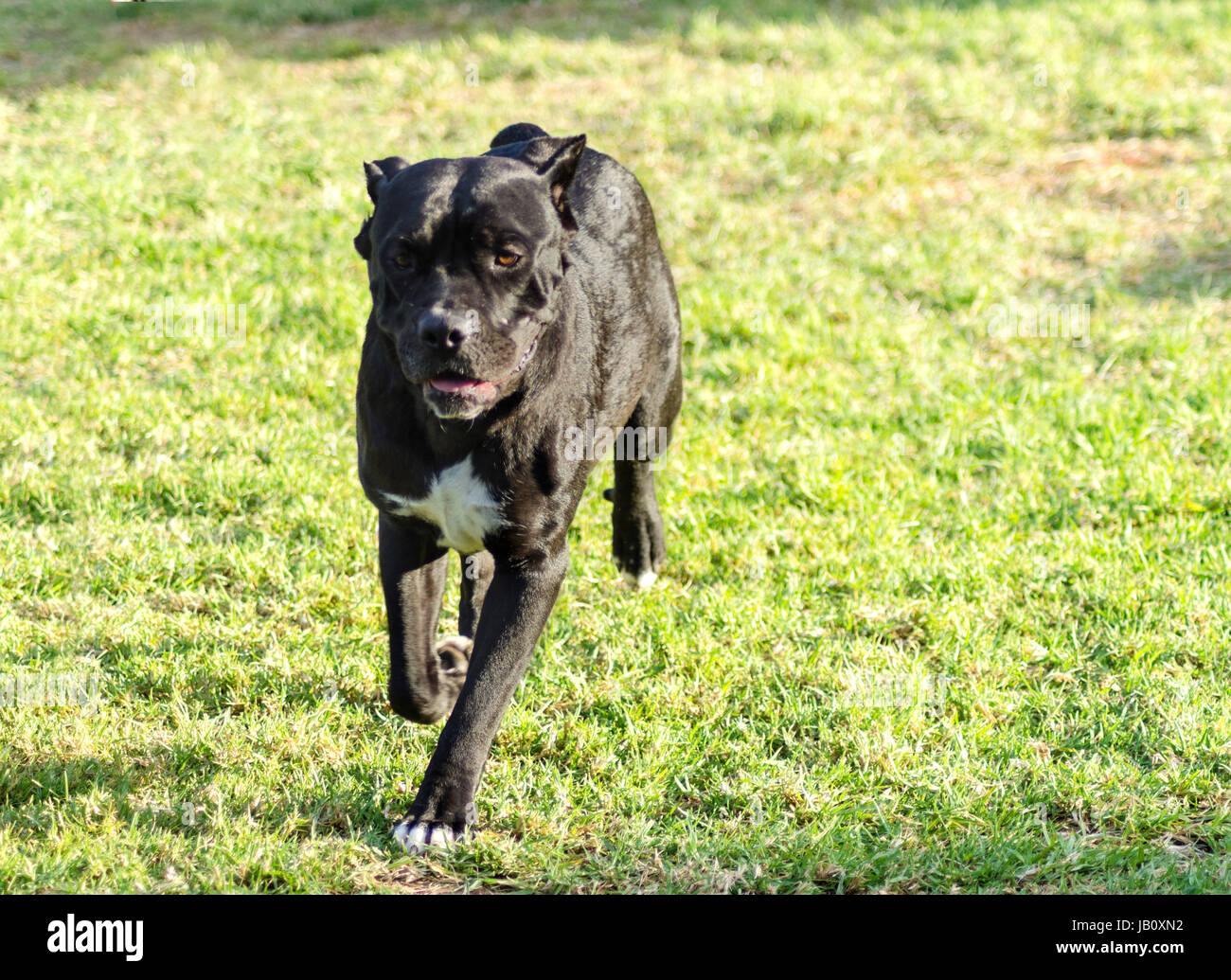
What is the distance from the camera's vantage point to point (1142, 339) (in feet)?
23.8

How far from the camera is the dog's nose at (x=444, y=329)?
3260 millimetres

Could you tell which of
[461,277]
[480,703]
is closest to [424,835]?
[480,703]

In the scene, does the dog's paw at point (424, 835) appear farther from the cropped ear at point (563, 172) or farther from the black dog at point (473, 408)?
the cropped ear at point (563, 172)

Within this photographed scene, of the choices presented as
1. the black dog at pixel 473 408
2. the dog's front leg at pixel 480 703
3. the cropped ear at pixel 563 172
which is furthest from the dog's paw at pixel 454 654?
the cropped ear at pixel 563 172

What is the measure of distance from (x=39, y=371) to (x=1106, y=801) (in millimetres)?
5516

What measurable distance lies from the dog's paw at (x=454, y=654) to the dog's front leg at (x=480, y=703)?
1.79 ft

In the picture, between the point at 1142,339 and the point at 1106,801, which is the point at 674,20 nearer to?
the point at 1142,339

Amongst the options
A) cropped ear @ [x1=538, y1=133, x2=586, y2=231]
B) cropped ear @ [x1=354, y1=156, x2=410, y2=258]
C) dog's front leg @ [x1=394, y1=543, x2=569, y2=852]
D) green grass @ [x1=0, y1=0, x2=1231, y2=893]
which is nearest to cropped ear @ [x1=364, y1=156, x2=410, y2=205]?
cropped ear @ [x1=354, y1=156, x2=410, y2=258]

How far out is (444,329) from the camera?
10.7 feet

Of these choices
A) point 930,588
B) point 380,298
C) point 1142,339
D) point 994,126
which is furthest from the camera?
point 994,126

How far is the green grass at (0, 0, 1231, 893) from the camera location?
12.4 feet

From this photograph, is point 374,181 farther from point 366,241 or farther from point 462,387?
point 462,387

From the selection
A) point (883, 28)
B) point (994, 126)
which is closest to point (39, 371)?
point (994, 126)

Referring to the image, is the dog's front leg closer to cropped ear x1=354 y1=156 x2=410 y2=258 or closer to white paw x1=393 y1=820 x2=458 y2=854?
white paw x1=393 y1=820 x2=458 y2=854
